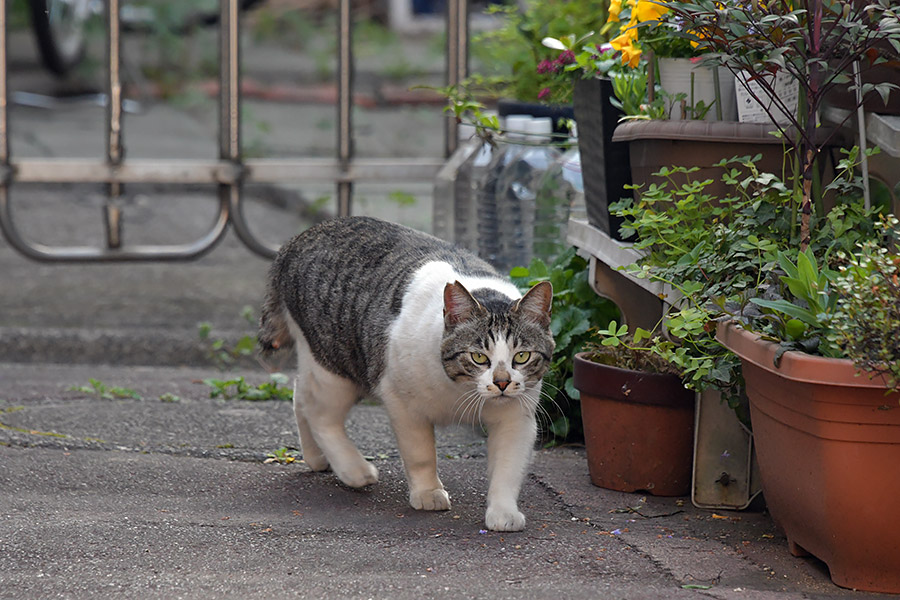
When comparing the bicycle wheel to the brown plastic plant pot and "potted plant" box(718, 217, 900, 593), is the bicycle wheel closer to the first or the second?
the brown plastic plant pot

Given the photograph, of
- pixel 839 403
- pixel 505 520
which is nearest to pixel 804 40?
pixel 839 403

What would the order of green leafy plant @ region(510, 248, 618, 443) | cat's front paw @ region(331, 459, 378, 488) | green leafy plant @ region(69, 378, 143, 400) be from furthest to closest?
green leafy plant @ region(69, 378, 143, 400) < green leafy plant @ region(510, 248, 618, 443) < cat's front paw @ region(331, 459, 378, 488)

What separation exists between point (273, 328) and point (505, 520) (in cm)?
107

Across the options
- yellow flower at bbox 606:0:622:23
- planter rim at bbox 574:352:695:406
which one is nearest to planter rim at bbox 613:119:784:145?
yellow flower at bbox 606:0:622:23

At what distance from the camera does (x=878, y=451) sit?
82.7 inches

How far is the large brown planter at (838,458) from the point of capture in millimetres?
2082

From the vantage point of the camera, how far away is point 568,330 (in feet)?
11.6

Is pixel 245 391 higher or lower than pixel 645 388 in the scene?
lower

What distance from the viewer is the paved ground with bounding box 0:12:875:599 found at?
7.37ft

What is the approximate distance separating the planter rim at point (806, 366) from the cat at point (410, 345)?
22.5 inches

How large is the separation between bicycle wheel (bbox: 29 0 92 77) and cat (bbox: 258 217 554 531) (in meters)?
6.29

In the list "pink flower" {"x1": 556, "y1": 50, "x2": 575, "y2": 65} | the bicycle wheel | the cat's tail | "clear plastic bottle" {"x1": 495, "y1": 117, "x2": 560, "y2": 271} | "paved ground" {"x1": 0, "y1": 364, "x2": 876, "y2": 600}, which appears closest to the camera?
"paved ground" {"x1": 0, "y1": 364, "x2": 876, "y2": 600}

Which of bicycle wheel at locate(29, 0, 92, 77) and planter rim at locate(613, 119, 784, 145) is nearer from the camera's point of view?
planter rim at locate(613, 119, 784, 145)

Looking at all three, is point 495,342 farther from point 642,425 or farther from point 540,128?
point 540,128
